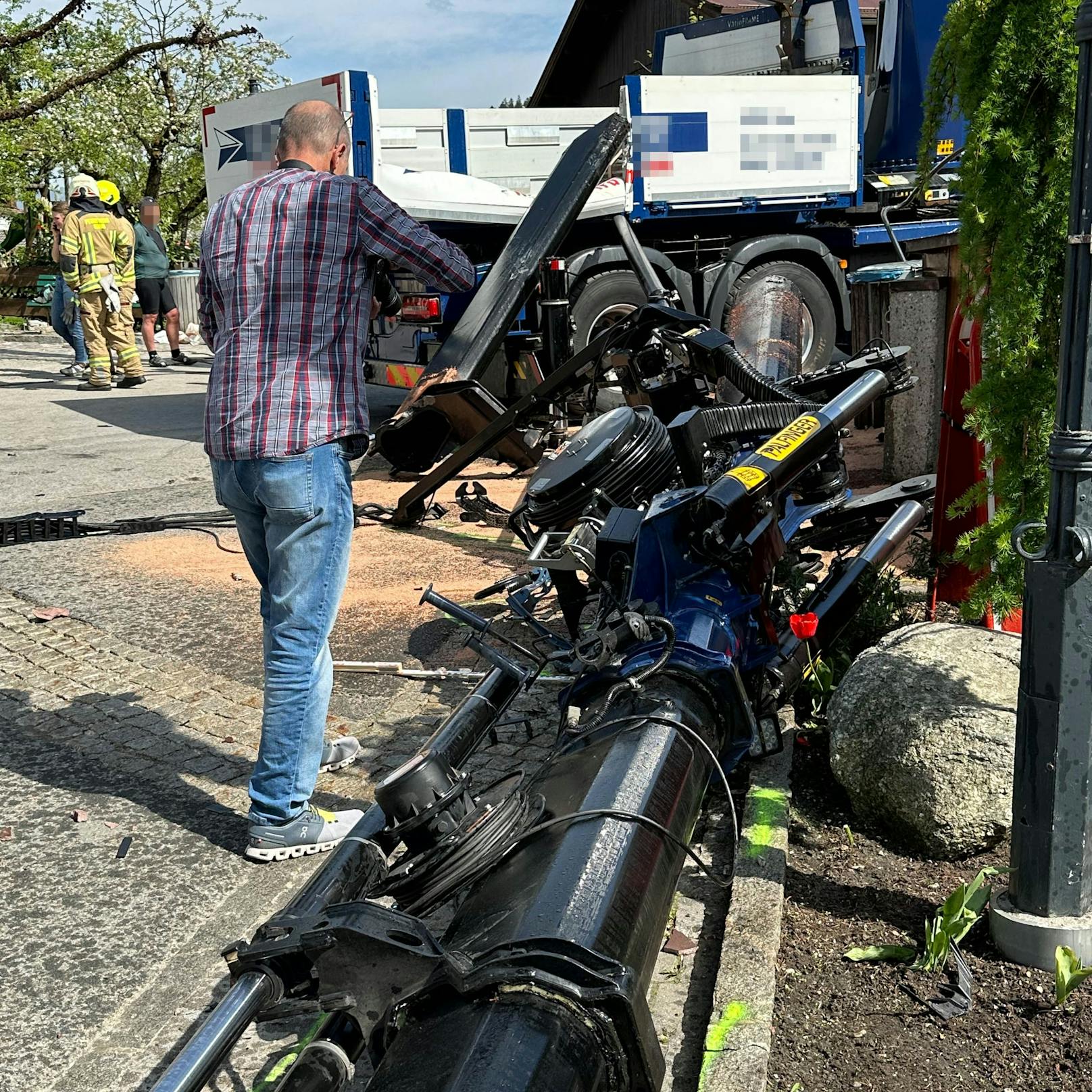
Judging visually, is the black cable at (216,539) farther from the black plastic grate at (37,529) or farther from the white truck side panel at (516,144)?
the white truck side panel at (516,144)

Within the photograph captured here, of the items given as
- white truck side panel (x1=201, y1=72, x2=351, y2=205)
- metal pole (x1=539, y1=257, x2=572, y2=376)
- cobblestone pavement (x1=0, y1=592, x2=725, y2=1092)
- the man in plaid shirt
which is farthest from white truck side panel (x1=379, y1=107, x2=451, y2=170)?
→ the man in plaid shirt

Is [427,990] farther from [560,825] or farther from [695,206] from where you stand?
[695,206]

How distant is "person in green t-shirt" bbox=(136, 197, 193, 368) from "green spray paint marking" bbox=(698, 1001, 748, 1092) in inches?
634

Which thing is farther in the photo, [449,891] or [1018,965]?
[1018,965]

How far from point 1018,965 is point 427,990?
5.15 ft

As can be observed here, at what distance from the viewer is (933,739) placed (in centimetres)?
322

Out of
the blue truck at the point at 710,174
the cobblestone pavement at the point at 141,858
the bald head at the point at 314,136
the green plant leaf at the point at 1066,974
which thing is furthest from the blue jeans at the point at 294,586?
the blue truck at the point at 710,174

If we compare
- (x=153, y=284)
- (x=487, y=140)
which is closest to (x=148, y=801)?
(x=487, y=140)

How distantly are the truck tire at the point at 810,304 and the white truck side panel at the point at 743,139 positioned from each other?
65 cm

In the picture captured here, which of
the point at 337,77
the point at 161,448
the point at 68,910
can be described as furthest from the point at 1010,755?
the point at 161,448

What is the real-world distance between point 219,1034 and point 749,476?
195cm

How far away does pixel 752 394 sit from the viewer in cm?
462

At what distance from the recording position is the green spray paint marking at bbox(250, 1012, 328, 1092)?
8.32 feet

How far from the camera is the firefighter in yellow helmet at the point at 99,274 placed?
1511 centimetres
